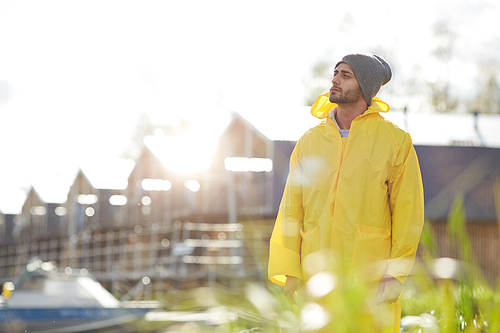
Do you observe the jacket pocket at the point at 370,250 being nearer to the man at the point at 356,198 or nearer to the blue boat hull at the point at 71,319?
the man at the point at 356,198

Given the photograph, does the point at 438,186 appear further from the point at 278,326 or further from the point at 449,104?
the point at 449,104

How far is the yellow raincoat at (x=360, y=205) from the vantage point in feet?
9.25

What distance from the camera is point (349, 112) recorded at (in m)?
3.06

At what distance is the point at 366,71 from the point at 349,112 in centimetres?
21

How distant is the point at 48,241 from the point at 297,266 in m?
28.2

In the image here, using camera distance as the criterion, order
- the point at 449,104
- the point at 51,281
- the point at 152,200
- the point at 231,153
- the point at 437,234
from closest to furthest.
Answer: the point at 51,281
the point at 437,234
the point at 231,153
the point at 152,200
the point at 449,104

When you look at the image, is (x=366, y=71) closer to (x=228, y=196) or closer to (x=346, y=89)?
(x=346, y=89)

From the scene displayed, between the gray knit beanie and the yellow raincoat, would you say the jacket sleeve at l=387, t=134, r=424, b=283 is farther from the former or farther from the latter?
the gray knit beanie

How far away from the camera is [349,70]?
302 centimetres

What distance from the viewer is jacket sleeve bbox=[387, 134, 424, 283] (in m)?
2.75

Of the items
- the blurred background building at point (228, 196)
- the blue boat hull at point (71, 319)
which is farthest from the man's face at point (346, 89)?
the blurred background building at point (228, 196)

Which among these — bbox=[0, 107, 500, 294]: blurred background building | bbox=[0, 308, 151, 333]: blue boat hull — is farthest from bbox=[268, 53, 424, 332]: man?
bbox=[0, 107, 500, 294]: blurred background building

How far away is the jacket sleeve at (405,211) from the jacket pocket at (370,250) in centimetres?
6

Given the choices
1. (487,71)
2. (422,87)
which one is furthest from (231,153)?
(487,71)
